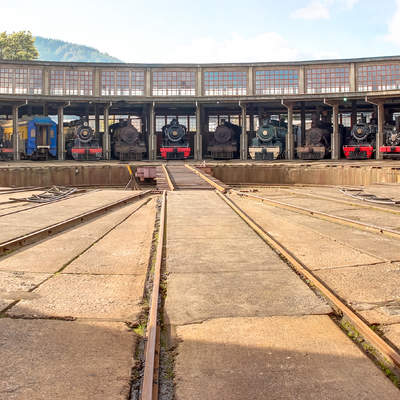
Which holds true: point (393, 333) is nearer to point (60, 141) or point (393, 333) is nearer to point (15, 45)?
point (60, 141)

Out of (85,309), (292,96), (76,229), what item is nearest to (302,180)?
(292,96)

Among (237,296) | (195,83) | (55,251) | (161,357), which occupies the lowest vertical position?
(161,357)

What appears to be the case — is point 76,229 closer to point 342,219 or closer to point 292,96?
point 342,219

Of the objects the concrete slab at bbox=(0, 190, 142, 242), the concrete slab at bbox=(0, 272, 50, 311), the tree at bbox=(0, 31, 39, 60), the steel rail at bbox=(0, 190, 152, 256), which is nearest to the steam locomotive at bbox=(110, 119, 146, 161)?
the concrete slab at bbox=(0, 190, 142, 242)

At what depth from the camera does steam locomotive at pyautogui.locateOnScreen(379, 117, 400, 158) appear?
32.9 meters

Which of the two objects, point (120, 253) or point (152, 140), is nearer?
point (120, 253)

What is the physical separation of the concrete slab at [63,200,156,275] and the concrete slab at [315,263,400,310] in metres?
2.45

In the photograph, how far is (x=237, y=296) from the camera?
4.84 m

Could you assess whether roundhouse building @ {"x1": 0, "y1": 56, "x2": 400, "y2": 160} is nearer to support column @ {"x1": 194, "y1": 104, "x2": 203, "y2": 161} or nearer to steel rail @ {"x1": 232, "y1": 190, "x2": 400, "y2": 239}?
support column @ {"x1": 194, "y1": 104, "x2": 203, "y2": 161}


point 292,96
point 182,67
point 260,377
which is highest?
point 182,67

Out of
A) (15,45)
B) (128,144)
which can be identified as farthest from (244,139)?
(15,45)

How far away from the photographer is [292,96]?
36781 mm

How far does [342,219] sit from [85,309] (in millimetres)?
6937

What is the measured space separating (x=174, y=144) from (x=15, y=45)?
150 ft
